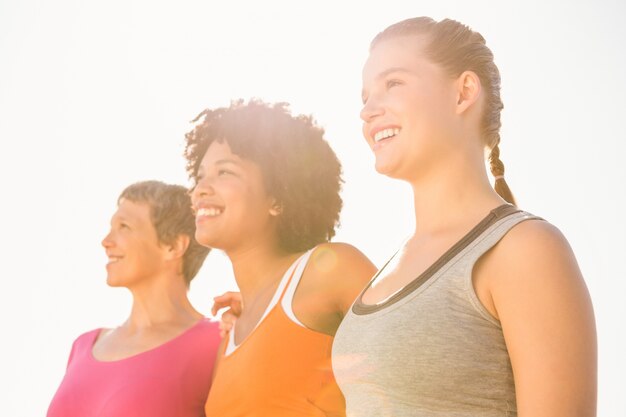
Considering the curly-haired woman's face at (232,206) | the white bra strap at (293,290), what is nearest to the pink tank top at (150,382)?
the curly-haired woman's face at (232,206)

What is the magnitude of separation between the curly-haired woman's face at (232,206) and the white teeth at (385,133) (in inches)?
58.3

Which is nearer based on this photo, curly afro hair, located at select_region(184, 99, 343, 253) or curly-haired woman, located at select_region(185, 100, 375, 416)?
curly-haired woman, located at select_region(185, 100, 375, 416)

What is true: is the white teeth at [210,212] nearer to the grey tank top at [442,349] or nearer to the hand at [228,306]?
the hand at [228,306]

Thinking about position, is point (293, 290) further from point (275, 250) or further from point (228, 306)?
point (228, 306)

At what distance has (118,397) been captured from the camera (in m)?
4.36

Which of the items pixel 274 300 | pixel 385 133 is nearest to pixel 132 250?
pixel 274 300

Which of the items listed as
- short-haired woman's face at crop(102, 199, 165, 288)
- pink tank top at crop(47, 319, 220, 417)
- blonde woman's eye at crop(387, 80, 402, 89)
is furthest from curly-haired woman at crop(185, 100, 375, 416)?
blonde woman's eye at crop(387, 80, 402, 89)

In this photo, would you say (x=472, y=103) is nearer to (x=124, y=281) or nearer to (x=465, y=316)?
(x=465, y=316)

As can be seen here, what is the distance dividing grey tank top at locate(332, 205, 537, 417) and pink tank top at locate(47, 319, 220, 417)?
2.40 metres

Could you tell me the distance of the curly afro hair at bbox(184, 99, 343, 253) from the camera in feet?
12.8

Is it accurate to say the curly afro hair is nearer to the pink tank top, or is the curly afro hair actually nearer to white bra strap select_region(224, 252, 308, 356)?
white bra strap select_region(224, 252, 308, 356)

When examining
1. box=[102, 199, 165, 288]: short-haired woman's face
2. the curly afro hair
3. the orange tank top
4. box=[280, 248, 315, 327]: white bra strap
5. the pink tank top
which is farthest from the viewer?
box=[102, 199, 165, 288]: short-haired woman's face

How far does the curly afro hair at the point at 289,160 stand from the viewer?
12.8ft

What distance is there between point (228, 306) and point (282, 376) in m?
0.94
